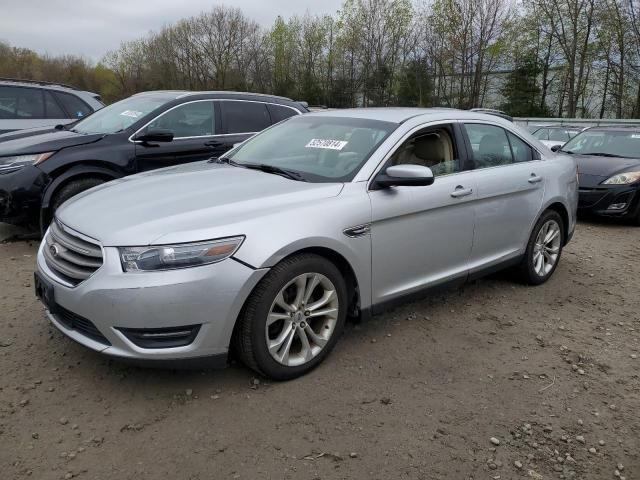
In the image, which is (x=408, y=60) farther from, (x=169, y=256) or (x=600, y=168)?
(x=169, y=256)

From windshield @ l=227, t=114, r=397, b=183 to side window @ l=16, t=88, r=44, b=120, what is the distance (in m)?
5.55

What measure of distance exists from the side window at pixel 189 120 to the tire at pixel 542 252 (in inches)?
155

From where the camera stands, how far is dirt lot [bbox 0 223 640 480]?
99.2 inches

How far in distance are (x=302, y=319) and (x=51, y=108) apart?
7.29 m

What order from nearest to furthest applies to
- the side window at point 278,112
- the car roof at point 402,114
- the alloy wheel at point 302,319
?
the alloy wheel at point 302,319, the car roof at point 402,114, the side window at point 278,112

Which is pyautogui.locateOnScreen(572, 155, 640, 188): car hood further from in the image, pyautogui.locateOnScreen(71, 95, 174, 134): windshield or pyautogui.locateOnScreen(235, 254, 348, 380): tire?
pyautogui.locateOnScreen(235, 254, 348, 380): tire

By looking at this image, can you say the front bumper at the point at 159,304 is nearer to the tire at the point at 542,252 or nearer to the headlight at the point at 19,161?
the tire at the point at 542,252

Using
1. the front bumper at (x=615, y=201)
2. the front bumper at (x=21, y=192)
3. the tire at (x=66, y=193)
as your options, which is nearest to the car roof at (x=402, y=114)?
the tire at (x=66, y=193)

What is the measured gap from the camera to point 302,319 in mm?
3160

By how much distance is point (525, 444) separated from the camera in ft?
8.95

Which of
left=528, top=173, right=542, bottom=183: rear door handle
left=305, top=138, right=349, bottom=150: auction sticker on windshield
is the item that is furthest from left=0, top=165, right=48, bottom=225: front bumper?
left=528, top=173, right=542, bottom=183: rear door handle

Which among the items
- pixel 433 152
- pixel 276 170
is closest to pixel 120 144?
pixel 276 170

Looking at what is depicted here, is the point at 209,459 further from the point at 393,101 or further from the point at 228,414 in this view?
the point at 393,101

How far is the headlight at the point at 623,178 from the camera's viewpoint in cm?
809
